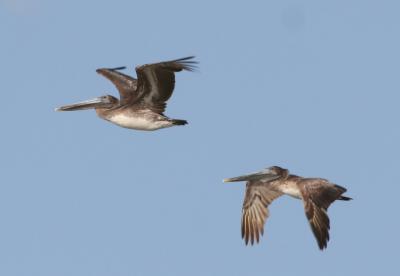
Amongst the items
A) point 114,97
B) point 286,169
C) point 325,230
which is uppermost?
point 114,97

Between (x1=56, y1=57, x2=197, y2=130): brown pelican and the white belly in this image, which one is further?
the white belly

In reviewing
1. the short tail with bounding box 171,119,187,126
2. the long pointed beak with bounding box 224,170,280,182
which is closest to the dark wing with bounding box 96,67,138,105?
the short tail with bounding box 171,119,187,126

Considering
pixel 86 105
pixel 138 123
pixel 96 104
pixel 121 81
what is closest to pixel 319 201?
pixel 138 123

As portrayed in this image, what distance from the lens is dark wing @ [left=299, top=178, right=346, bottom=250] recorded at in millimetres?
27156

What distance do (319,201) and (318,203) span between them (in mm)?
94

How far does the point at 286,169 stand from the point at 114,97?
203 inches

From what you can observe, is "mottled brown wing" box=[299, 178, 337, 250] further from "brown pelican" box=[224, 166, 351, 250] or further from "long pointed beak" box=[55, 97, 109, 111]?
"long pointed beak" box=[55, 97, 109, 111]

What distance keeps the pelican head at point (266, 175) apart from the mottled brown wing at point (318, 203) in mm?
1044

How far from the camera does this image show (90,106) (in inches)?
1254

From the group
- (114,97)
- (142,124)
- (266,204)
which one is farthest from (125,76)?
(266,204)

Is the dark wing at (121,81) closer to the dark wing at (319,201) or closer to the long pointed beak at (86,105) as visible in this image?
the long pointed beak at (86,105)

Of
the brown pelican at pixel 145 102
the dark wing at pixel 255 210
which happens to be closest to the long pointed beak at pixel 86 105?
the brown pelican at pixel 145 102

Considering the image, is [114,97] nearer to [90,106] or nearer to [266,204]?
[90,106]

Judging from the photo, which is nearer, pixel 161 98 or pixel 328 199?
pixel 328 199
